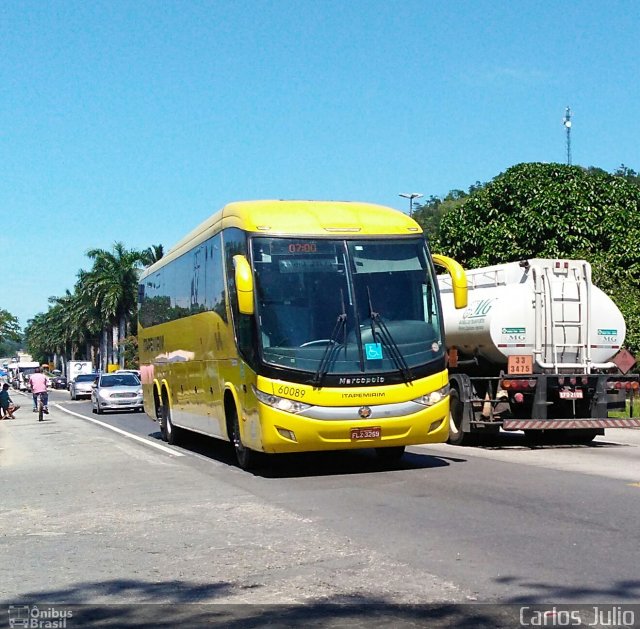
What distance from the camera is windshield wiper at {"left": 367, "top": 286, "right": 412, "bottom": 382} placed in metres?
12.8

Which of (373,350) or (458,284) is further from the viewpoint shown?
(458,284)

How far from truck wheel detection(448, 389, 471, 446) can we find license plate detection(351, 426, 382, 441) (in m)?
5.08

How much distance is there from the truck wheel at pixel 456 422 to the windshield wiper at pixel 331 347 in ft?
17.8

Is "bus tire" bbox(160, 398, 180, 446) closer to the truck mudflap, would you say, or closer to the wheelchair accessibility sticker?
the truck mudflap

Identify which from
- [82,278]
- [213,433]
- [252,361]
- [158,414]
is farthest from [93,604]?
[82,278]

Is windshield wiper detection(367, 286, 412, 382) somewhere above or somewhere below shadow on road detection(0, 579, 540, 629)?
above

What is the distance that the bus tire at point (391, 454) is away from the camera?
14445mm

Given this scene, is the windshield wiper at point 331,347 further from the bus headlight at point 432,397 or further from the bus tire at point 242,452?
the bus tire at point 242,452

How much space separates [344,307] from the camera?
502 inches

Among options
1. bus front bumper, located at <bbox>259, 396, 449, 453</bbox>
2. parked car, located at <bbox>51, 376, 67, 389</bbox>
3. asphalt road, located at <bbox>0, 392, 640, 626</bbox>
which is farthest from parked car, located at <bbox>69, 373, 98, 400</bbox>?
bus front bumper, located at <bbox>259, 396, 449, 453</bbox>

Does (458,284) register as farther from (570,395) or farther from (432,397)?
(570,395)

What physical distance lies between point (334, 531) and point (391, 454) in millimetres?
5567

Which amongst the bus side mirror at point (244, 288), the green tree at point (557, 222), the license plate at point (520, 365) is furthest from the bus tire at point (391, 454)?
the green tree at point (557, 222)

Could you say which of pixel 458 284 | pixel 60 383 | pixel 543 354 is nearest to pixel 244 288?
pixel 458 284
